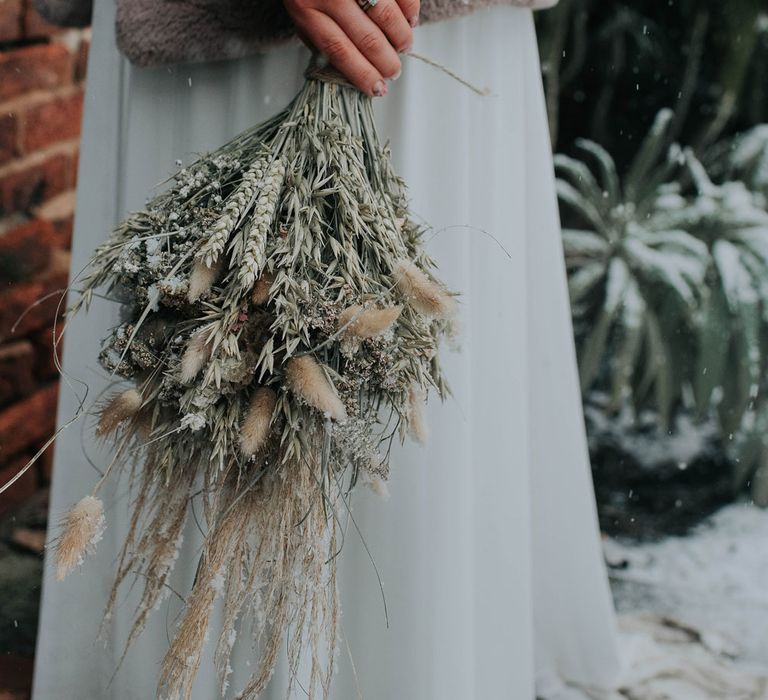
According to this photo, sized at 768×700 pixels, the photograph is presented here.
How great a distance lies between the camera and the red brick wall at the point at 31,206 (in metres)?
1.80

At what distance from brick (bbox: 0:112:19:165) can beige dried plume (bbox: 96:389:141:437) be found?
1.35 m

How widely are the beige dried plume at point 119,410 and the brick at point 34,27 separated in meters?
1.47

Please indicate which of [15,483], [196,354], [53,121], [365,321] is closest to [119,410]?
[196,354]

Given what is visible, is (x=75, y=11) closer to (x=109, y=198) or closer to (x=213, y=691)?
(x=109, y=198)

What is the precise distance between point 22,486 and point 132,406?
56.4 inches

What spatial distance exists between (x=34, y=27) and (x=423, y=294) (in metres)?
1.59

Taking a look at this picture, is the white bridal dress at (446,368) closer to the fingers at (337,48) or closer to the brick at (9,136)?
the fingers at (337,48)

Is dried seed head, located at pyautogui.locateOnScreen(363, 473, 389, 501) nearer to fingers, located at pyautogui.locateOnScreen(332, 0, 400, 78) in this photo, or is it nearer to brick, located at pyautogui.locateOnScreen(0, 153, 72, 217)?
→ fingers, located at pyautogui.locateOnScreen(332, 0, 400, 78)

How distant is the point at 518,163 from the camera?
1079mm

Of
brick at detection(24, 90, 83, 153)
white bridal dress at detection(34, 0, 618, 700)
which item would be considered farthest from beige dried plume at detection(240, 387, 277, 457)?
brick at detection(24, 90, 83, 153)

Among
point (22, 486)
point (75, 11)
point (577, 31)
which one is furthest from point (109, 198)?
point (577, 31)

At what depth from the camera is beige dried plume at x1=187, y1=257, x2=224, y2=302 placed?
0.65 m

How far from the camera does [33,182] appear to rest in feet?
6.15

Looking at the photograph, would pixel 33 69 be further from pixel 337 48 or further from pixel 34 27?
pixel 337 48
